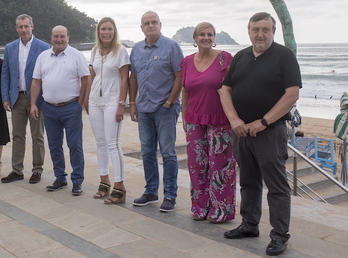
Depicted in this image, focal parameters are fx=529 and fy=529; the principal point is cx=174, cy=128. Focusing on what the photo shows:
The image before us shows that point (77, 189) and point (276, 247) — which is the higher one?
point (276, 247)

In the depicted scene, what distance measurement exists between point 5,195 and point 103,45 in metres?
A: 2.00

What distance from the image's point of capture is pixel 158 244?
13.7 ft

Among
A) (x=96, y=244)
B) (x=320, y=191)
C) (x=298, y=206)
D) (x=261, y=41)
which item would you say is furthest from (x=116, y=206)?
(x=320, y=191)

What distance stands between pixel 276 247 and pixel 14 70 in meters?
3.85

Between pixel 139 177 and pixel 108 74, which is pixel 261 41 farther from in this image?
pixel 139 177

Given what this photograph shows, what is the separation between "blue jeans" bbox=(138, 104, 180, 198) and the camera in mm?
5020

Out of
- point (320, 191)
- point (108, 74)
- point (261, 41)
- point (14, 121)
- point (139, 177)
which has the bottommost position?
point (320, 191)

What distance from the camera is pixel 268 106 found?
392cm

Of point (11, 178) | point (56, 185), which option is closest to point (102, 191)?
point (56, 185)

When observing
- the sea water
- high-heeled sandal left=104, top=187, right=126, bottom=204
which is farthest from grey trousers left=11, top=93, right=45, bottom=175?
the sea water

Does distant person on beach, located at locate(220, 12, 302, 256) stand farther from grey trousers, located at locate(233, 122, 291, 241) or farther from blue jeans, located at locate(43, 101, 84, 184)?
blue jeans, located at locate(43, 101, 84, 184)

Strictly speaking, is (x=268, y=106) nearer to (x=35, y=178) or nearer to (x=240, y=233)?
(x=240, y=233)

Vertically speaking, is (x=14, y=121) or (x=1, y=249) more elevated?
(x=14, y=121)

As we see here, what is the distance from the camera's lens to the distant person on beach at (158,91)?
496 cm
